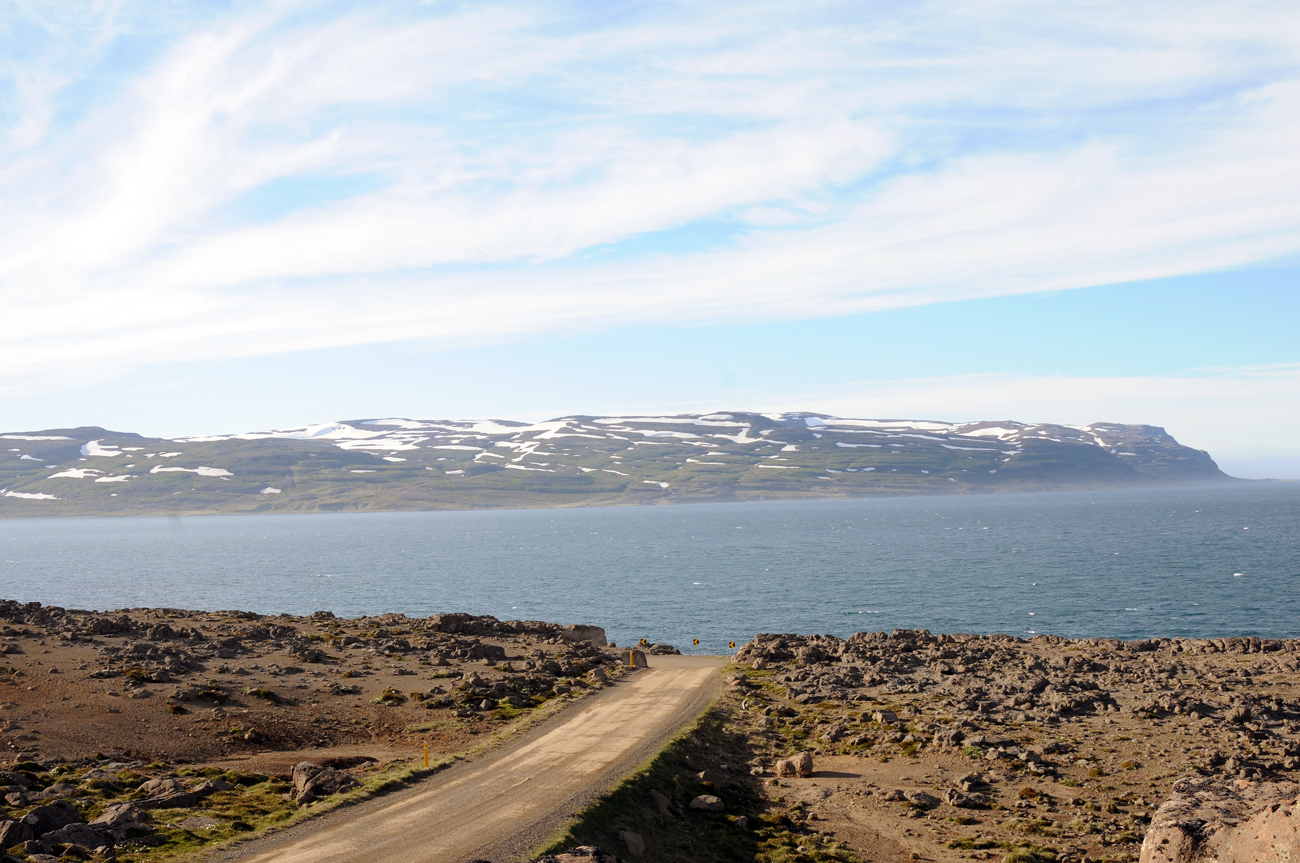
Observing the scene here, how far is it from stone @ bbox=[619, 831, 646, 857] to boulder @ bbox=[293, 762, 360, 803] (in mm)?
11343

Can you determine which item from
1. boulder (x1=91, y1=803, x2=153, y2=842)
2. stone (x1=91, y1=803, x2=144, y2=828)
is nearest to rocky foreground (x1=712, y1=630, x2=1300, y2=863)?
boulder (x1=91, y1=803, x2=153, y2=842)

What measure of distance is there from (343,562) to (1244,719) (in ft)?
593

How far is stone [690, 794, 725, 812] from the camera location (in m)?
36.3

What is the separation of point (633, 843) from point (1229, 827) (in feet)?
60.5

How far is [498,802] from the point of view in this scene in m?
33.4

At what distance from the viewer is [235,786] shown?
35375 mm

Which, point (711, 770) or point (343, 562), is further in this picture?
point (343, 562)

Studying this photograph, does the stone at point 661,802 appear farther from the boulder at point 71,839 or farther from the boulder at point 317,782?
the boulder at point 71,839

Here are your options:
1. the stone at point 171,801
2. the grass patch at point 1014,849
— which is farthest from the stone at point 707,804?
the stone at point 171,801

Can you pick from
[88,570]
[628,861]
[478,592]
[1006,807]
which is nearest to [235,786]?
[628,861]

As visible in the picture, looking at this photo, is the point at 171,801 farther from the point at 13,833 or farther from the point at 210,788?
the point at 13,833

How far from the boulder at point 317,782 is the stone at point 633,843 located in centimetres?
1134

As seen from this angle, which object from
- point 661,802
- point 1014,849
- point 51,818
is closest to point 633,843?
point 661,802

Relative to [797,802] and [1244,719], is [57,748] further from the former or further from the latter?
[1244,719]
